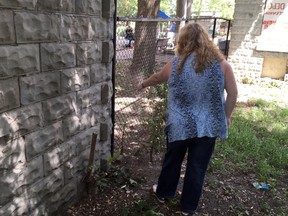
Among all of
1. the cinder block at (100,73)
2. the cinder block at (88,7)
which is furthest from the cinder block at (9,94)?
the cinder block at (100,73)

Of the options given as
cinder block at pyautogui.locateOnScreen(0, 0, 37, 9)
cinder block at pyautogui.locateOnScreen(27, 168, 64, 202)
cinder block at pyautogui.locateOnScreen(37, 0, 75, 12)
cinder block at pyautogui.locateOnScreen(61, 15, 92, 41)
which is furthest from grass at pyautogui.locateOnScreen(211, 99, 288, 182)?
cinder block at pyautogui.locateOnScreen(0, 0, 37, 9)

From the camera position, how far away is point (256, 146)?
15.6 ft

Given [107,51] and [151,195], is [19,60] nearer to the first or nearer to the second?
[107,51]

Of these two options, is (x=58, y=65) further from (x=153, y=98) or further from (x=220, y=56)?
(x=153, y=98)

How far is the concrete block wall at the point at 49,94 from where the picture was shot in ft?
6.15

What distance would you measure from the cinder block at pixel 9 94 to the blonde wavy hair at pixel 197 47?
133cm

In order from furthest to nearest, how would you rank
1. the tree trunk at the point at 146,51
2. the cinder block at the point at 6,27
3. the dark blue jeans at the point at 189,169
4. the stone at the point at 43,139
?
the tree trunk at the point at 146,51 → the dark blue jeans at the point at 189,169 → the stone at the point at 43,139 → the cinder block at the point at 6,27

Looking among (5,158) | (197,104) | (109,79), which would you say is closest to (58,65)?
(5,158)

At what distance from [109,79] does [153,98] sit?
2.64 feet

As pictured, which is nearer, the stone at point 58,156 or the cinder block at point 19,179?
the cinder block at point 19,179

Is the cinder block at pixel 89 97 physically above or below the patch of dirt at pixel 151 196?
above

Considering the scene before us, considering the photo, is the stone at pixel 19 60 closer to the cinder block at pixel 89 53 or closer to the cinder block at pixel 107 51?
the cinder block at pixel 89 53

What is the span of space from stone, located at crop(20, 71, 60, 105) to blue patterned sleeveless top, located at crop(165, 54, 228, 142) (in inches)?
39.2

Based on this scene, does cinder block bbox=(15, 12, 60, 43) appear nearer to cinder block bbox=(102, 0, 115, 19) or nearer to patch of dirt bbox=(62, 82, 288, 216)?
cinder block bbox=(102, 0, 115, 19)
